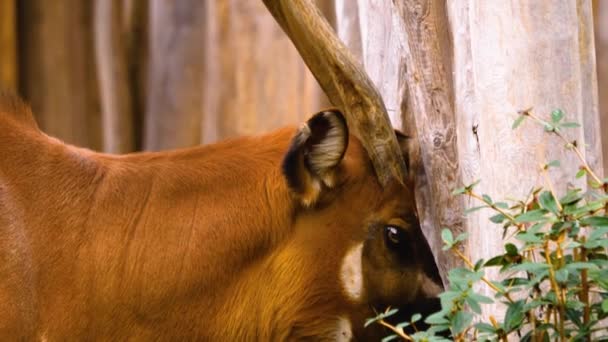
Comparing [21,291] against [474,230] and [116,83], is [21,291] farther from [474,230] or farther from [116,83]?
[116,83]

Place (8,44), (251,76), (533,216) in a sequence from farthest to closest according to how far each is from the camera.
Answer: (8,44) < (251,76) < (533,216)

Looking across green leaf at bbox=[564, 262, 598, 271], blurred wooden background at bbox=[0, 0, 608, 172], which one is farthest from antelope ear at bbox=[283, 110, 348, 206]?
blurred wooden background at bbox=[0, 0, 608, 172]

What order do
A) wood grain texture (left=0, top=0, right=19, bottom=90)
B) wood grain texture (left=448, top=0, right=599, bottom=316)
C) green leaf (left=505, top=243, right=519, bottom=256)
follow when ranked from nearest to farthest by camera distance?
green leaf (left=505, top=243, right=519, bottom=256)
wood grain texture (left=448, top=0, right=599, bottom=316)
wood grain texture (left=0, top=0, right=19, bottom=90)

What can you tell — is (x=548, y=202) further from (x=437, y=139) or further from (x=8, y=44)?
(x=8, y=44)

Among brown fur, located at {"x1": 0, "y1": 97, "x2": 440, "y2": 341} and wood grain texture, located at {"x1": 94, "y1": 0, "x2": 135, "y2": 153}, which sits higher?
wood grain texture, located at {"x1": 94, "y1": 0, "x2": 135, "y2": 153}

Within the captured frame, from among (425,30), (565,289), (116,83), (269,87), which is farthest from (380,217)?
(116,83)

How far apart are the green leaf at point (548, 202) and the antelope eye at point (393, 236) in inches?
37.5

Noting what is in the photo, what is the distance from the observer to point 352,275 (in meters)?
3.45

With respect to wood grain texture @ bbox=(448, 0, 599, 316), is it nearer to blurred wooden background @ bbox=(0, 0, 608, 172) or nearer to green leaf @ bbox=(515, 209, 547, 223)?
green leaf @ bbox=(515, 209, 547, 223)

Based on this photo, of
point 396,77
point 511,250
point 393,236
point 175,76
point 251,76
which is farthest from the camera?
point 175,76

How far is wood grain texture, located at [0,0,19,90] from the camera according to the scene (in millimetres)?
8484

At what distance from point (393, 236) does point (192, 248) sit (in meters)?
0.62

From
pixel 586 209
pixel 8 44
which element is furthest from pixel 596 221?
pixel 8 44

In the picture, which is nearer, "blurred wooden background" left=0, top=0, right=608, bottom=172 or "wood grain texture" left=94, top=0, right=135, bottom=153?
"blurred wooden background" left=0, top=0, right=608, bottom=172
